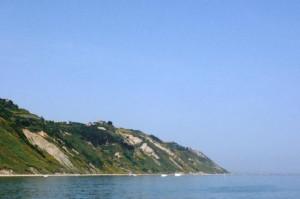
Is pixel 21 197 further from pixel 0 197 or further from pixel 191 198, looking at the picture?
pixel 191 198

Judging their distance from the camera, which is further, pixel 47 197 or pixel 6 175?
pixel 6 175

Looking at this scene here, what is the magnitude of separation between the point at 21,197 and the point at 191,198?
1451 inches

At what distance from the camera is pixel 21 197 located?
89.2 m

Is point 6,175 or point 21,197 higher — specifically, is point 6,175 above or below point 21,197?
above

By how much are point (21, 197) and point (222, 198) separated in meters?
45.4

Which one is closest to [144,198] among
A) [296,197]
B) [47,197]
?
[47,197]

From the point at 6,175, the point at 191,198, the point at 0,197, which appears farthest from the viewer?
the point at 6,175

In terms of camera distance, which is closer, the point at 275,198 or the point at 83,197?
the point at 83,197

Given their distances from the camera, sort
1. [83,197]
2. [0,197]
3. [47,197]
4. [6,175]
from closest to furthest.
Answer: [0,197] → [47,197] → [83,197] → [6,175]

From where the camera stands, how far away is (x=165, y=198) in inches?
4131

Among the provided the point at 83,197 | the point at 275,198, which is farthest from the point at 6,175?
the point at 275,198

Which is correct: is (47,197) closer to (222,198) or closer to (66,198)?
(66,198)

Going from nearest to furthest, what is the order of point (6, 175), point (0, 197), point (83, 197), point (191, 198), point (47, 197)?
point (0, 197) → point (47, 197) → point (83, 197) → point (191, 198) → point (6, 175)

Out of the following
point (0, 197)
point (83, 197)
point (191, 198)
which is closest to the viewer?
point (0, 197)
